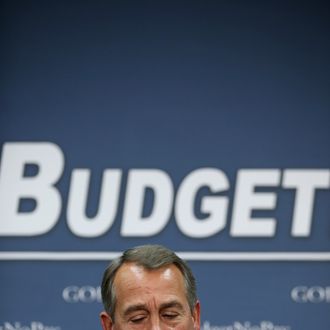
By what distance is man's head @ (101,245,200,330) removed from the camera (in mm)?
2875

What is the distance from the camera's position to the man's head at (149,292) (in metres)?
2.88

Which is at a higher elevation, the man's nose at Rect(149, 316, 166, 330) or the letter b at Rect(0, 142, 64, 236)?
the letter b at Rect(0, 142, 64, 236)

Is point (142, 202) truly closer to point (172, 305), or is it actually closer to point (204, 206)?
point (204, 206)

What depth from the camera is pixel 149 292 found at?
289 cm

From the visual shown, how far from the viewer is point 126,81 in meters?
4.99

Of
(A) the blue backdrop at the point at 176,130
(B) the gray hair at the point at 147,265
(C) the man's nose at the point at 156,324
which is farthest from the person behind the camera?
(A) the blue backdrop at the point at 176,130

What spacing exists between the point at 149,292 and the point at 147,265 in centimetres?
9

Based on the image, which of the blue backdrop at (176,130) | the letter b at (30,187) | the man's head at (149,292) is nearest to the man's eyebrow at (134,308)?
the man's head at (149,292)

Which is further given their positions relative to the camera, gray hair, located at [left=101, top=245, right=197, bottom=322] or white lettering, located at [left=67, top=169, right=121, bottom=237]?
white lettering, located at [left=67, top=169, right=121, bottom=237]

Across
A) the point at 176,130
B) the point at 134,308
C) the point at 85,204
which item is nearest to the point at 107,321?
the point at 134,308

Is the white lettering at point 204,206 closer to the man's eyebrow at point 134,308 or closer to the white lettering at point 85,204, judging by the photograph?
the white lettering at point 85,204

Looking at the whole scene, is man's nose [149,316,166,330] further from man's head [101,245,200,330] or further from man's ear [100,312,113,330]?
man's ear [100,312,113,330]

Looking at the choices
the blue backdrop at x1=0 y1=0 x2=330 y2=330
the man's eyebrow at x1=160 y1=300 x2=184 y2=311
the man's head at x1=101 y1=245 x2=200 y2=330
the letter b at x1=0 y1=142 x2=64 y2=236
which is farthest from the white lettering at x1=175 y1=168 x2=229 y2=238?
the man's eyebrow at x1=160 y1=300 x2=184 y2=311

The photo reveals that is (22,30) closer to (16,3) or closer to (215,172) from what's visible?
(16,3)
